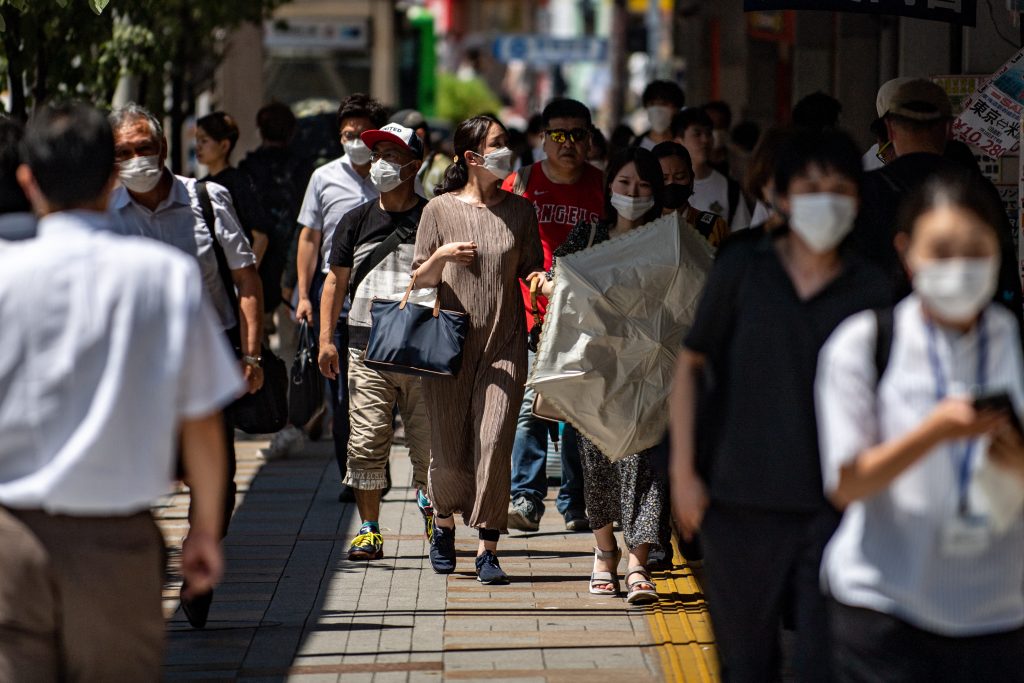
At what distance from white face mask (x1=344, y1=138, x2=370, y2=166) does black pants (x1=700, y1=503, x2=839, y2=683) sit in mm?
4817

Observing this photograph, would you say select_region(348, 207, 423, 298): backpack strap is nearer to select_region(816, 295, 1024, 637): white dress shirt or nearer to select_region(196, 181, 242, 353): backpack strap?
select_region(196, 181, 242, 353): backpack strap

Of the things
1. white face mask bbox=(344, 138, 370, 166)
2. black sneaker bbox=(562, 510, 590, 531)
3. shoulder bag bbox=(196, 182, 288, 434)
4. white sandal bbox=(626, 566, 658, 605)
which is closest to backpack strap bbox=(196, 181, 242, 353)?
shoulder bag bbox=(196, 182, 288, 434)

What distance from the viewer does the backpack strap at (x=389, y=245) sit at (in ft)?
25.0

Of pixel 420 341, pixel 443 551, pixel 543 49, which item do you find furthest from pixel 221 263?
pixel 543 49

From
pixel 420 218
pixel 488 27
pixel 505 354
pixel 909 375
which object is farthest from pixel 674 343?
pixel 488 27

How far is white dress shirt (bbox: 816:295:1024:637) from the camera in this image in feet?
11.4

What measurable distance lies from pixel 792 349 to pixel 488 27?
93.3 metres

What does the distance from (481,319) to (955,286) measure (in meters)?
3.81

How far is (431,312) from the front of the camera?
278 inches

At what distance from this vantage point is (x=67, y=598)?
12.0 ft

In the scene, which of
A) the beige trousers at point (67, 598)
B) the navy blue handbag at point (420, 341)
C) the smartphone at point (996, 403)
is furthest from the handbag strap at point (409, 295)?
the smartphone at point (996, 403)

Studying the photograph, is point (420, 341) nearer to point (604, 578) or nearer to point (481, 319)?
point (481, 319)

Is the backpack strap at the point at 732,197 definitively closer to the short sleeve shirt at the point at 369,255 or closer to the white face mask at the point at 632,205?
the short sleeve shirt at the point at 369,255

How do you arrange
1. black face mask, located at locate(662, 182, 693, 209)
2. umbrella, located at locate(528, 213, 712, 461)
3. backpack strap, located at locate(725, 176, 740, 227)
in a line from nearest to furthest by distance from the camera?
umbrella, located at locate(528, 213, 712, 461) → black face mask, located at locate(662, 182, 693, 209) → backpack strap, located at locate(725, 176, 740, 227)
